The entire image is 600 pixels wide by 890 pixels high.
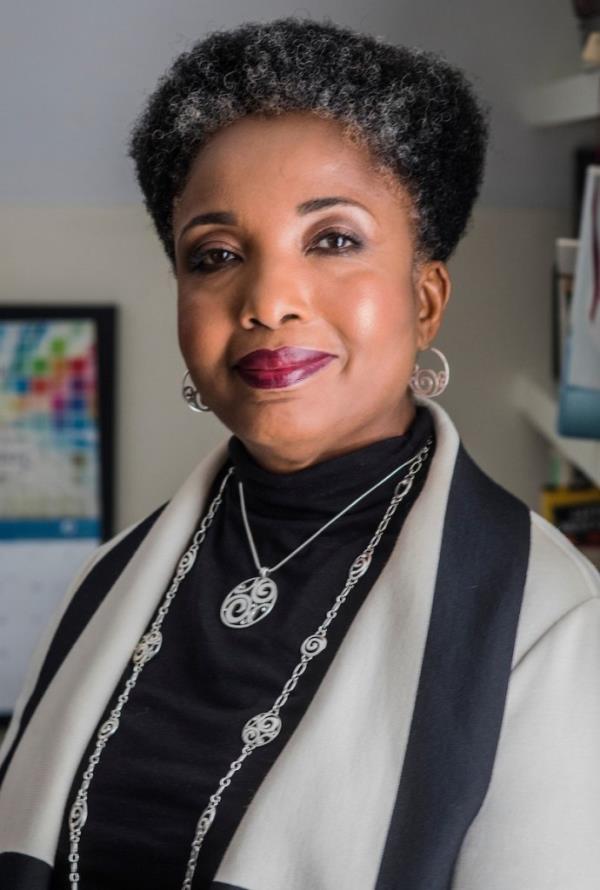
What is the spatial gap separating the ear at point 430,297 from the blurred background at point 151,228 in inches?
29.1

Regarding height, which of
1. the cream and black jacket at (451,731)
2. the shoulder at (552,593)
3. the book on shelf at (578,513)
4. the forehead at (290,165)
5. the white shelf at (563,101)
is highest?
the white shelf at (563,101)

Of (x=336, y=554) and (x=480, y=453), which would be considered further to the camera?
(x=480, y=453)

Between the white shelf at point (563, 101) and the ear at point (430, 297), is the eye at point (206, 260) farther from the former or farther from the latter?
the white shelf at point (563, 101)

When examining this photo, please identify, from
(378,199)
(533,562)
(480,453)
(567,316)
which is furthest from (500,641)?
(480,453)

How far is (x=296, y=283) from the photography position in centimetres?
88

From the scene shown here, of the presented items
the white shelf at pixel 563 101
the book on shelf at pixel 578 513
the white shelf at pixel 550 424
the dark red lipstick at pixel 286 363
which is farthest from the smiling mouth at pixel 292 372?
the book on shelf at pixel 578 513

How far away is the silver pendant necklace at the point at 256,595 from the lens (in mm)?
960

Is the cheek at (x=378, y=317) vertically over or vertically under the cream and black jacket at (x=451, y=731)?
over

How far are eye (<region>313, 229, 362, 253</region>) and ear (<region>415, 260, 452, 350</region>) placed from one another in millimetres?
83

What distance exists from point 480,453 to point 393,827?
1.12m

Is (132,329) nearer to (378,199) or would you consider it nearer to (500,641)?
(378,199)

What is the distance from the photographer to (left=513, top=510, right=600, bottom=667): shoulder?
83 cm

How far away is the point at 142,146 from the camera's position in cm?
101

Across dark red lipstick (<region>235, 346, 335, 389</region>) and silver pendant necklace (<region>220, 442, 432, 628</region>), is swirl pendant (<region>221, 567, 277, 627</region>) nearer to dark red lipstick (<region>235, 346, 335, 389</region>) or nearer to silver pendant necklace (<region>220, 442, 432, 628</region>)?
silver pendant necklace (<region>220, 442, 432, 628</region>)
